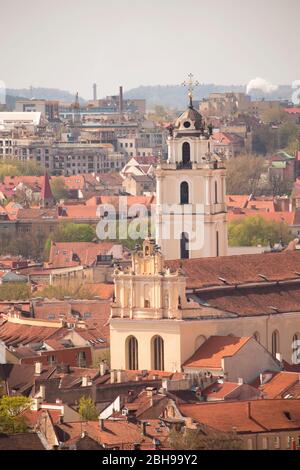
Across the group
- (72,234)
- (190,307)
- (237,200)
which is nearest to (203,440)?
(190,307)

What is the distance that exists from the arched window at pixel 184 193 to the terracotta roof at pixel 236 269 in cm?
509

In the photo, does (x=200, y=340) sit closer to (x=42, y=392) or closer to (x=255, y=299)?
(x=255, y=299)

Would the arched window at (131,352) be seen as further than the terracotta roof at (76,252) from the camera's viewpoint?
No

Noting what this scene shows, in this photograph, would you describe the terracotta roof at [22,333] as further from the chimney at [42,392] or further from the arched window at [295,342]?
the chimney at [42,392]

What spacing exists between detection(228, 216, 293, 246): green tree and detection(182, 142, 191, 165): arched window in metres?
14.2

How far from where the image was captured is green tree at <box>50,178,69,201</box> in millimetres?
119162

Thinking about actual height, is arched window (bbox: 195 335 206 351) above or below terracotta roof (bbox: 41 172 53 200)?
above

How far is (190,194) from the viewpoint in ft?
215

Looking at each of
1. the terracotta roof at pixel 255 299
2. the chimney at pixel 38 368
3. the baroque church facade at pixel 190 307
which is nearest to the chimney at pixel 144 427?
the chimney at pixel 38 368

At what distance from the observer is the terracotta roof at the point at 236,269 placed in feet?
189

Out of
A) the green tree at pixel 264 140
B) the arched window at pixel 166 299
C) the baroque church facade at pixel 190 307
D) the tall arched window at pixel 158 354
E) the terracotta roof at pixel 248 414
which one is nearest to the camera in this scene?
the terracotta roof at pixel 248 414

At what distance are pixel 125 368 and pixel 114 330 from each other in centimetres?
90

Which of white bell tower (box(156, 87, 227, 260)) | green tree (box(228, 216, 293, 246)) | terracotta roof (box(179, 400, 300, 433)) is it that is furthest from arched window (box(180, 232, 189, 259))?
terracotta roof (box(179, 400, 300, 433))

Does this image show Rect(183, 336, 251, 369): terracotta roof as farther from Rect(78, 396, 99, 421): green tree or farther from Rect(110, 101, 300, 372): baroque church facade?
Rect(78, 396, 99, 421): green tree
